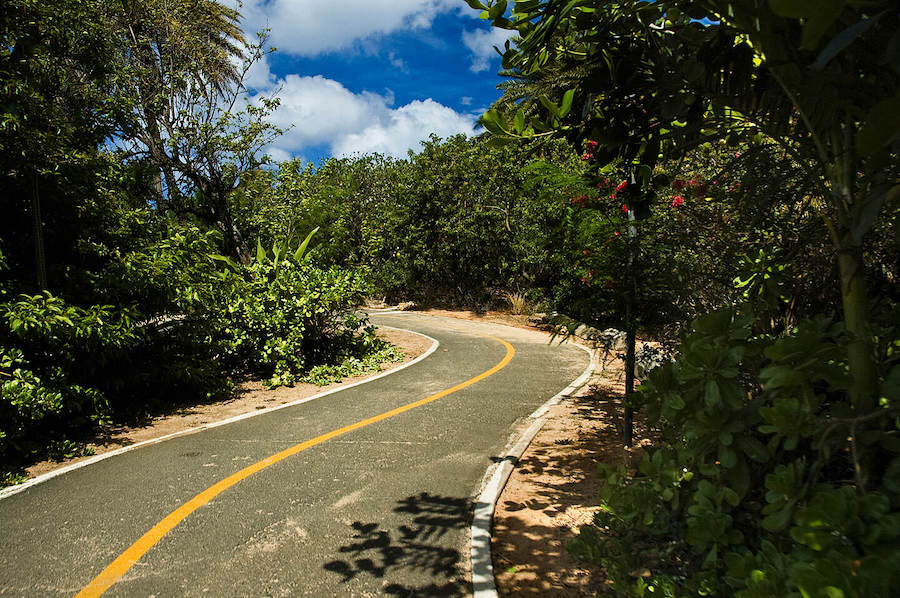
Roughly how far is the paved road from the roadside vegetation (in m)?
1.37

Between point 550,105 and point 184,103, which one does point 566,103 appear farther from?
point 184,103

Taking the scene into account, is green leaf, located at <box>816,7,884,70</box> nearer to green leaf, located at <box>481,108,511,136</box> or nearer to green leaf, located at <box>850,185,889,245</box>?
green leaf, located at <box>850,185,889,245</box>

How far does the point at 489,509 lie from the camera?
4.72 metres

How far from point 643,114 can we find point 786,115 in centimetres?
59

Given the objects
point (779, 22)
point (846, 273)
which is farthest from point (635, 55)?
point (846, 273)

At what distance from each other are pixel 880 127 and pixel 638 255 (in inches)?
173

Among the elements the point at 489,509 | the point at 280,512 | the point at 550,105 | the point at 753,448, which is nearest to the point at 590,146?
the point at 550,105

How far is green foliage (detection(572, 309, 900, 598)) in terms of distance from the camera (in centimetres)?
124

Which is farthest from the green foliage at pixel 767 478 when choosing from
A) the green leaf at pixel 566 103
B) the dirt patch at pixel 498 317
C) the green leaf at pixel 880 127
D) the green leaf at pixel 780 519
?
the dirt patch at pixel 498 317

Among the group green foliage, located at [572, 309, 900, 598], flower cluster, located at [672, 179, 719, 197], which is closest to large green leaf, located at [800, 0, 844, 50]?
green foliage, located at [572, 309, 900, 598]

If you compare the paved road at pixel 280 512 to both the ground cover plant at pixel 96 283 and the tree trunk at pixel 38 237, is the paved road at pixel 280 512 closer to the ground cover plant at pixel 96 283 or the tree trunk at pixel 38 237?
the ground cover plant at pixel 96 283

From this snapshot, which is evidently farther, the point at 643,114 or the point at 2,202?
the point at 2,202

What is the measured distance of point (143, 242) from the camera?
7781mm

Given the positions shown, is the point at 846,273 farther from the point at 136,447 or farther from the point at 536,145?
the point at 136,447
